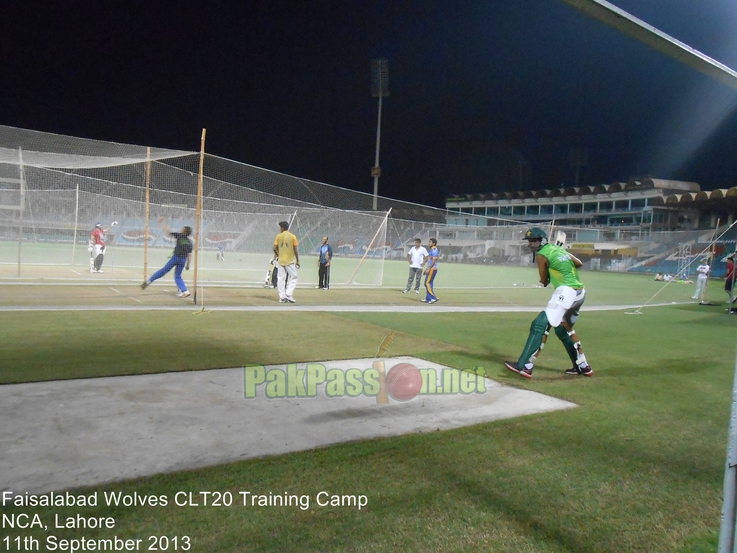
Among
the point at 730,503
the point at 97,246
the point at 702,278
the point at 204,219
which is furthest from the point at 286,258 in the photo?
the point at 702,278

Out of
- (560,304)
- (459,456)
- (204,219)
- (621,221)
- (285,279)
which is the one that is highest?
(621,221)

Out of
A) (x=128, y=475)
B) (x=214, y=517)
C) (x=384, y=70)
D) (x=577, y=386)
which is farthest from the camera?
(x=384, y=70)

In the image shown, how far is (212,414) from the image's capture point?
4.91 meters

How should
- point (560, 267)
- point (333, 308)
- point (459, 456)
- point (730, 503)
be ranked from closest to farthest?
point (730, 503) → point (459, 456) → point (560, 267) → point (333, 308)

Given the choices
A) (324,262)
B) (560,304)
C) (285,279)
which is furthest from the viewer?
(324,262)

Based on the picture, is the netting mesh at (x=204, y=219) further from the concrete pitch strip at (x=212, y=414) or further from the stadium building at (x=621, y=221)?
the concrete pitch strip at (x=212, y=414)

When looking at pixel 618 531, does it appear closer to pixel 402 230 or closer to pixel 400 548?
pixel 400 548

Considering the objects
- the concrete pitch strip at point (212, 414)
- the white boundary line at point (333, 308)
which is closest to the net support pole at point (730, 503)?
the concrete pitch strip at point (212, 414)

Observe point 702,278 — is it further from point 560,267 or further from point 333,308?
point 560,267

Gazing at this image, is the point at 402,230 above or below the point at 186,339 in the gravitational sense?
above

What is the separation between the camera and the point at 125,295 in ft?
45.3

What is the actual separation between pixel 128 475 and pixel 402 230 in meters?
20.1

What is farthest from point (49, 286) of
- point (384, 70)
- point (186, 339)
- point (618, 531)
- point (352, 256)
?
point (384, 70)

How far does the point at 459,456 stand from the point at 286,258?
32.5 ft
